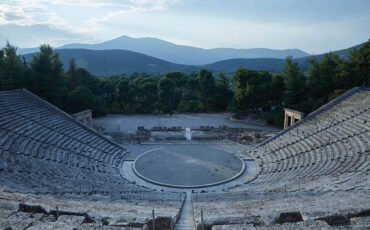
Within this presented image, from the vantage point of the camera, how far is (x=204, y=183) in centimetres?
1524

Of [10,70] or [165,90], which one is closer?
[10,70]

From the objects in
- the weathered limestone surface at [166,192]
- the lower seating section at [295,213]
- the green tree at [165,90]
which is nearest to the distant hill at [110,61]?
the green tree at [165,90]

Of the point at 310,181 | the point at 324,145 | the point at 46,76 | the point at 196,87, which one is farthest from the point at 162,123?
the point at 310,181

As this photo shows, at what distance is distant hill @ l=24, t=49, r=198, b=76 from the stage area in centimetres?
10709

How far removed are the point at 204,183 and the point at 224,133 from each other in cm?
1247

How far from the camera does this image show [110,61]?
144m

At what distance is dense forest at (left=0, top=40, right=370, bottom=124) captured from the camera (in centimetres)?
2828

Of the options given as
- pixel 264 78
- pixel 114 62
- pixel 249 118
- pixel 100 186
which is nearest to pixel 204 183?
pixel 100 186

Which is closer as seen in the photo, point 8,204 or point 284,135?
point 8,204

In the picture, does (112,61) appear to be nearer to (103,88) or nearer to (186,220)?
(103,88)

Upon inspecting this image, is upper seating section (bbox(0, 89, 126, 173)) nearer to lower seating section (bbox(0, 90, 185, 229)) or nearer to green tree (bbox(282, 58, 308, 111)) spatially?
lower seating section (bbox(0, 90, 185, 229))

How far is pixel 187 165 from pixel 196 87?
31.5 m

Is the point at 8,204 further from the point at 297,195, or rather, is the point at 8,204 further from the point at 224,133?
the point at 224,133

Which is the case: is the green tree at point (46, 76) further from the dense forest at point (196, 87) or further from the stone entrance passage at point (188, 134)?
the stone entrance passage at point (188, 134)
